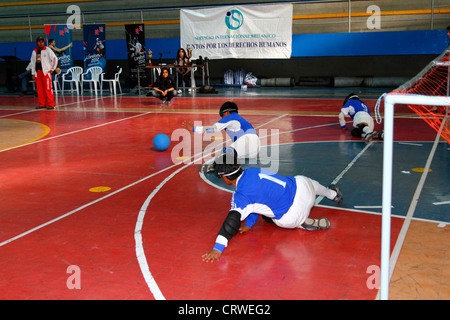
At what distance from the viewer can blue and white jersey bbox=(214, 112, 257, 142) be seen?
8.85m

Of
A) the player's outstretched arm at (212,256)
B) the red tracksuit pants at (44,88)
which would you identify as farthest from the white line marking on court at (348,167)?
the red tracksuit pants at (44,88)

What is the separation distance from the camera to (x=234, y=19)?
23203mm

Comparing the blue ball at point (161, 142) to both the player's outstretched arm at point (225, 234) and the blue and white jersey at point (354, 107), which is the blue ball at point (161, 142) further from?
the player's outstretched arm at point (225, 234)

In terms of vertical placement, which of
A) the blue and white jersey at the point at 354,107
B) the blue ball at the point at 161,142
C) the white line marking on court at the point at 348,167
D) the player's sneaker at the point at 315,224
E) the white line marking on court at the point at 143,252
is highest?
the blue and white jersey at the point at 354,107

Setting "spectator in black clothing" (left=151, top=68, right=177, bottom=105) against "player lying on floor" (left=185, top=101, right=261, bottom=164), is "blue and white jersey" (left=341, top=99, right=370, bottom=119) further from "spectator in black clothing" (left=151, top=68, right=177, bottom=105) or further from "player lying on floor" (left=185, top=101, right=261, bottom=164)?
"spectator in black clothing" (left=151, top=68, right=177, bottom=105)

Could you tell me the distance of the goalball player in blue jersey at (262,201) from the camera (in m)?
5.04

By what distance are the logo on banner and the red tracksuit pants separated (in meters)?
9.30

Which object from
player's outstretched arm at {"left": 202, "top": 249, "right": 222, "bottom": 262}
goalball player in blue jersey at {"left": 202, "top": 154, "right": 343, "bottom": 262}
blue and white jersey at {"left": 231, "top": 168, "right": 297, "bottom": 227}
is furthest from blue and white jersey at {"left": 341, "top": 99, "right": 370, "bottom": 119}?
player's outstretched arm at {"left": 202, "top": 249, "right": 222, "bottom": 262}

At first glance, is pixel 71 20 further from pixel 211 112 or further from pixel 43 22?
pixel 211 112

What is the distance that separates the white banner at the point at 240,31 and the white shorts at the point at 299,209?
1794 cm

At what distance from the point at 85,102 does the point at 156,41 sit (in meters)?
6.80

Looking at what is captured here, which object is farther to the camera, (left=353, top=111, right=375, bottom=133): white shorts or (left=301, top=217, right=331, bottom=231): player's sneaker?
(left=353, top=111, right=375, bottom=133): white shorts

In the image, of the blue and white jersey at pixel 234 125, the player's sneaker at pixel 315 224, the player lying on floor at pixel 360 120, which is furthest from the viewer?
the player lying on floor at pixel 360 120
